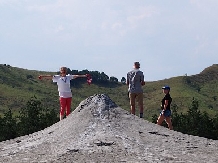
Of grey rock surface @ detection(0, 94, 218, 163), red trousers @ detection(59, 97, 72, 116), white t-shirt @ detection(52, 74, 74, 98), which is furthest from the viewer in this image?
red trousers @ detection(59, 97, 72, 116)

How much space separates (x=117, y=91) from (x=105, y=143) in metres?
119

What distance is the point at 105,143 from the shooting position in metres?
10.2

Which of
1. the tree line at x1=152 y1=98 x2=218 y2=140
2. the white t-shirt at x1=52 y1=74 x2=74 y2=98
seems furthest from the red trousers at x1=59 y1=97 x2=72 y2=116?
the tree line at x1=152 y1=98 x2=218 y2=140

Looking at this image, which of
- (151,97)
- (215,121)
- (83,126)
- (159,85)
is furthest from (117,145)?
(159,85)

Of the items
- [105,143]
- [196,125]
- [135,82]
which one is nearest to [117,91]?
[196,125]

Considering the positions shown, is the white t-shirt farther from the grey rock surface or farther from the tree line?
the tree line

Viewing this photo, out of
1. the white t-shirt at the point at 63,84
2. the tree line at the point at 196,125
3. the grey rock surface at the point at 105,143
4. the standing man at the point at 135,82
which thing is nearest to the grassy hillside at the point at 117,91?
the tree line at the point at 196,125

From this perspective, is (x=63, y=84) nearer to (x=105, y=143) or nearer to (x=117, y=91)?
(x=105, y=143)

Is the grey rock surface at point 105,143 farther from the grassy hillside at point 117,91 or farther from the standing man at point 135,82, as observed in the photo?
the grassy hillside at point 117,91

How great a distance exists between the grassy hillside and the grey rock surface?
79751 millimetres

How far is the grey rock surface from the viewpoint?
9703 mm

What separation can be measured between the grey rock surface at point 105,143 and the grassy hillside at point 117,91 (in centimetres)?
7975

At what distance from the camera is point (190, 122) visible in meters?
46.3

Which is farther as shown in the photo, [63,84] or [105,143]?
[63,84]
